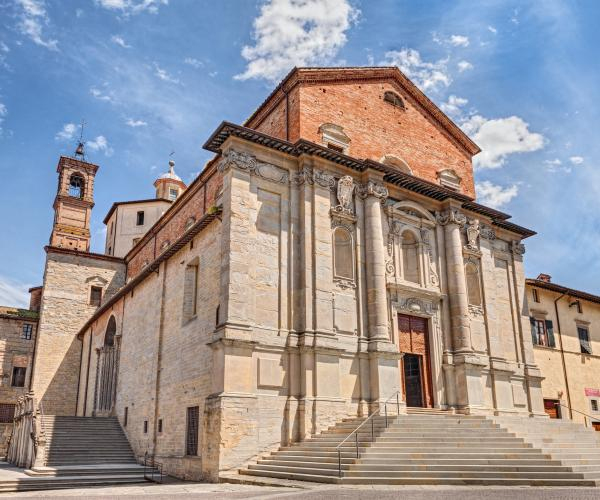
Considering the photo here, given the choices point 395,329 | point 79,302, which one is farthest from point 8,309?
point 395,329

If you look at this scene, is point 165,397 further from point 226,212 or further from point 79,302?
point 79,302

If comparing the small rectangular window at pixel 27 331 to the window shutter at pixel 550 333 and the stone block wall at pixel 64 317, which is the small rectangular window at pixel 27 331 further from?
the window shutter at pixel 550 333

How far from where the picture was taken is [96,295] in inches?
1480

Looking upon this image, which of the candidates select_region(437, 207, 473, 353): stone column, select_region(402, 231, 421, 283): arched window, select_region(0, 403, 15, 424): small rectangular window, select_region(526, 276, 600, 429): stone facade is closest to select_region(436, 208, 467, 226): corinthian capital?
select_region(437, 207, 473, 353): stone column

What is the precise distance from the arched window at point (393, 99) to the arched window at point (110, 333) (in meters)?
18.5

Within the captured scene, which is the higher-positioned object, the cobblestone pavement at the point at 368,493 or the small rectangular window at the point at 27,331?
the small rectangular window at the point at 27,331

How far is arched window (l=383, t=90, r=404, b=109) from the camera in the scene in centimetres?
2506

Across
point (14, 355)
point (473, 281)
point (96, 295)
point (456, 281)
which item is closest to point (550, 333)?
point (473, 281)

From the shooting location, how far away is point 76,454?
22.2m

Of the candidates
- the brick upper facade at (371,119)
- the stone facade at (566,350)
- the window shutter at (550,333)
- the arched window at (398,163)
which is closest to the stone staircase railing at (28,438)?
the brick upper facade at (371,119)

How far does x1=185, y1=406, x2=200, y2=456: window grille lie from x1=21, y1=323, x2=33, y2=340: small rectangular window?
2381 centimetres

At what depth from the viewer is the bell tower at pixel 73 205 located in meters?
41.8

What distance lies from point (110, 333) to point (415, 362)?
1799 cm

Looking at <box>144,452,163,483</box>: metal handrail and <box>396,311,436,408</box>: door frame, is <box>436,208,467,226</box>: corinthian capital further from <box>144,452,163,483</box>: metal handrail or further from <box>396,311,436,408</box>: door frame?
<box>144,452,163,483</box>: metal handrail
